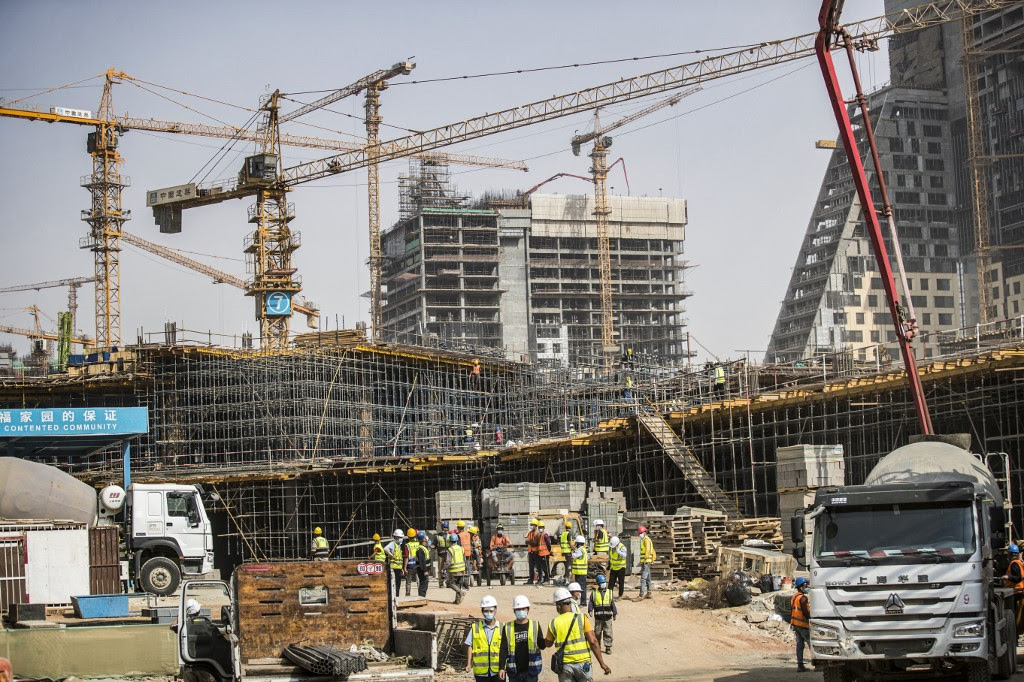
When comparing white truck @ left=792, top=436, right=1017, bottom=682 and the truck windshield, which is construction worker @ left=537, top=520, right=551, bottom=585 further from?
the truck windshield

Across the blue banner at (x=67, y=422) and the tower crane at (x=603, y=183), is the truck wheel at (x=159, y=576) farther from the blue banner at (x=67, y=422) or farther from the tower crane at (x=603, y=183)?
the tower crane at (x=603, y=183)

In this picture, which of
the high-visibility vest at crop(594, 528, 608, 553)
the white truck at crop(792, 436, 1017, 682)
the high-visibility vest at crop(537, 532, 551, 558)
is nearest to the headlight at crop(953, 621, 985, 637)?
the white truck at crop(792, 436, 1017, 682)

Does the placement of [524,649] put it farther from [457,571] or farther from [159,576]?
[159,576]

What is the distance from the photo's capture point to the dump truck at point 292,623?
15883 millimetres

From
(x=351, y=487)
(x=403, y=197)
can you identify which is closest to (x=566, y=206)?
(x=403, y=197)

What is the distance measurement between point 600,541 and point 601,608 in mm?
5001

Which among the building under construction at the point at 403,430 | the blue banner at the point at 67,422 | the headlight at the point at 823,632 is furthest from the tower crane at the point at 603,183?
the headlight at the point at 823,632

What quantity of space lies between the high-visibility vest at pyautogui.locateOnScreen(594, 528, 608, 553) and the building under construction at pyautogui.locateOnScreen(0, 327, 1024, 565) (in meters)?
11.2

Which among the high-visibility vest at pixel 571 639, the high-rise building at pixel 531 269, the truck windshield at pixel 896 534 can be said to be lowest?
the high-visibility vest at pixel 571 639

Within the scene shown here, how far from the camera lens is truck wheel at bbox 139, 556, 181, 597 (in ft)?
94.9

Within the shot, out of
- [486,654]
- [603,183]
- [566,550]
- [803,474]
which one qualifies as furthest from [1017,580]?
[603,183]

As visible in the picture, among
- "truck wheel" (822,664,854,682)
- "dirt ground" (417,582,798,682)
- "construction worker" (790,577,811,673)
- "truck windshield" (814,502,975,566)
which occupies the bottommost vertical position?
"dirt ground" (417,582,798,682)

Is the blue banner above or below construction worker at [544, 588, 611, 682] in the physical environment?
above

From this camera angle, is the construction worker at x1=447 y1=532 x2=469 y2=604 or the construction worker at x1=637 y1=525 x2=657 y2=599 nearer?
the construction worker at x1=447 y1=532 x2=469 y2=604
